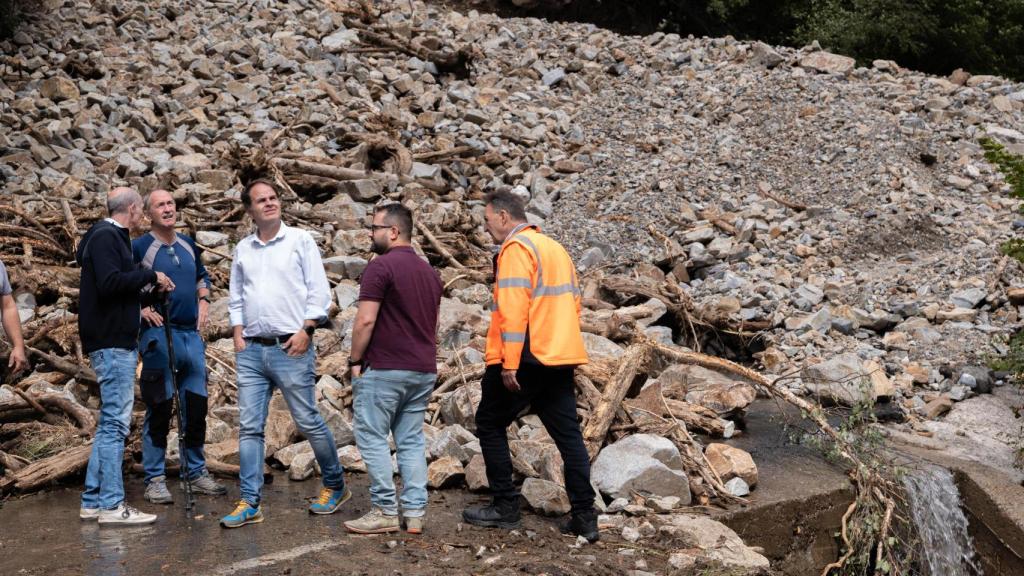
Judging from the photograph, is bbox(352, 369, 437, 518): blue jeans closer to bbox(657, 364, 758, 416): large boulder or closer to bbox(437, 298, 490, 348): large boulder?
bbox(437, 298, 490, 348): large boulder

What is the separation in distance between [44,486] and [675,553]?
12.3ft

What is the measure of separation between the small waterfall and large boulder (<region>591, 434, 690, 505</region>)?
6.49 ft

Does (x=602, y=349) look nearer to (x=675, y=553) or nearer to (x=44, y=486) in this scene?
(x=675, y=553)

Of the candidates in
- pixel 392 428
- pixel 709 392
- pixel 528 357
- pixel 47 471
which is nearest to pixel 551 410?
pixel 528 357

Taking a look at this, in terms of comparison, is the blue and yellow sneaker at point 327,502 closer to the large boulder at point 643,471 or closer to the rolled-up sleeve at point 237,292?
the rolled-up sleeve at point 237,292

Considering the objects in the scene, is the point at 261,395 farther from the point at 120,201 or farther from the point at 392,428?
the point at 120,201

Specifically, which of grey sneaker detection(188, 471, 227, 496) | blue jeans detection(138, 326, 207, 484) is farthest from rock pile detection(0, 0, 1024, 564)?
blue jeans detection(138, 326, 207, 484)

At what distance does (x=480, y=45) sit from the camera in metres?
19.5

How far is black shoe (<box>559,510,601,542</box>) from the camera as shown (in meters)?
4.89

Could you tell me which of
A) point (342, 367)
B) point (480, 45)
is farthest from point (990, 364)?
point (480, 45)

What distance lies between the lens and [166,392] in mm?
5227

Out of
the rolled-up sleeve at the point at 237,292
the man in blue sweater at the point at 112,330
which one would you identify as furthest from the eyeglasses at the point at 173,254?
the rolled-up sleeve at the point at 237,292

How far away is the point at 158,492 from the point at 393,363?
1.72m

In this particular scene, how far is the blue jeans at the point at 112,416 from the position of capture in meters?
4.79
